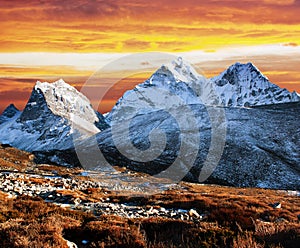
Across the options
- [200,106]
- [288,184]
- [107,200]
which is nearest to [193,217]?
[107,200]

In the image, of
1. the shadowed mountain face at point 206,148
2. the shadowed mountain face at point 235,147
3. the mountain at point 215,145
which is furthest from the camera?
the mountain at point 215,145

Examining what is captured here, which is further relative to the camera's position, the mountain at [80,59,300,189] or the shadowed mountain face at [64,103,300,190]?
the mountain at [80,59,300,189]

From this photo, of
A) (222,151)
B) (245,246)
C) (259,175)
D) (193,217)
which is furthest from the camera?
(222,151)

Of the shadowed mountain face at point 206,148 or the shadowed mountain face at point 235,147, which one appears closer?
the shadowed mountain face at point 235,147

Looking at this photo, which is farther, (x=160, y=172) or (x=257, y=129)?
(x=257, y=129)

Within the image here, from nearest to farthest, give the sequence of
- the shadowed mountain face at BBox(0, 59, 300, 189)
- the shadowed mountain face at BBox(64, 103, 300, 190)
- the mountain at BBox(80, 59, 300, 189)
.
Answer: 1. the shadowed mountain face at BBox(64, 103, 300, 190)
2. the shadowed mountain face at BBox(0, 59, 300, 189)
3. the mountain at BBox(80, 59, 300, 189)

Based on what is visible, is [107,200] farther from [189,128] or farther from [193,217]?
[189,128]

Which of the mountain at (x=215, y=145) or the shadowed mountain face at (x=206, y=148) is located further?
the mountain at (x=215, y=145)

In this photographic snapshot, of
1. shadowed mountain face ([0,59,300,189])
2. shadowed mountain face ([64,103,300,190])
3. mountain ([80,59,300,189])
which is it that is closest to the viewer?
shadowed mountain face ([64,103,300,190])

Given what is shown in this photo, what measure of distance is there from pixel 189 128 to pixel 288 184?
39.0 metres

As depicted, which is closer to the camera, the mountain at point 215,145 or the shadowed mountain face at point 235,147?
the shadowed mountain face at point 235,147

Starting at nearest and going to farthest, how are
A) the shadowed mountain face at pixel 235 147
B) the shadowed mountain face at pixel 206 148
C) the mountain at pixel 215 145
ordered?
the shadowed mountain face at pixel 235 147 < the shadowed mountain face at pixel 206 148 < the mountain at pixel 215 145

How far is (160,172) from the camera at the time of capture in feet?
276

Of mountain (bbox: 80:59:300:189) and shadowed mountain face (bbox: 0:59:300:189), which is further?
mountain (bbox: 80:59:300:189)
